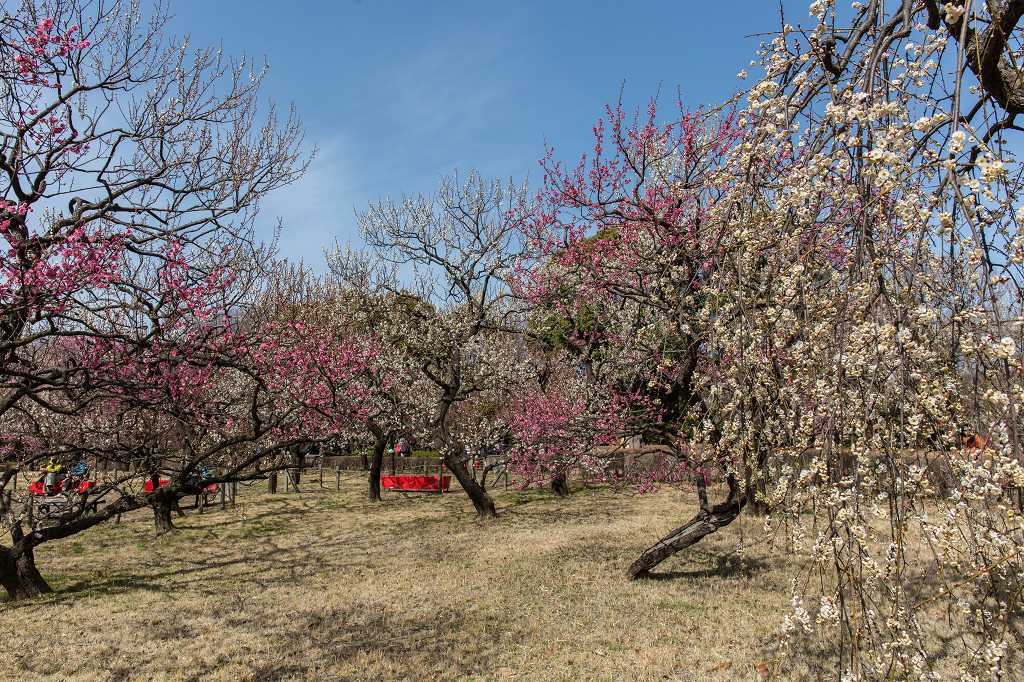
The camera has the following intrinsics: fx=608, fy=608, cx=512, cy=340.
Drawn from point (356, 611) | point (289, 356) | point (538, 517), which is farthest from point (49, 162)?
point (538, 517)

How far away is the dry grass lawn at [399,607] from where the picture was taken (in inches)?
A: 222

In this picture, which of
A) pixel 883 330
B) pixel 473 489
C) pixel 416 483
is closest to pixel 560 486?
pixel 473 489

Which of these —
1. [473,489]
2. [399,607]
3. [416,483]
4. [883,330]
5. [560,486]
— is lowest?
[399,607]

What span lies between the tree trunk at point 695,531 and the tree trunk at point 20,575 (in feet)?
26.1

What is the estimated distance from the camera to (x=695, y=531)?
305 inches

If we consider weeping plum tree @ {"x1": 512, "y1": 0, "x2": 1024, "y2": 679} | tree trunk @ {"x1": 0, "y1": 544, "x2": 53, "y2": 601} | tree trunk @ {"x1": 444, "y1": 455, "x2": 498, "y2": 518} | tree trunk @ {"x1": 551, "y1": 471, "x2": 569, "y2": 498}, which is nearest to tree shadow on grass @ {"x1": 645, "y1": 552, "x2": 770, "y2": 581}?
weeping plum tree @ {"x1": 512, "y1": 0, "x2": 1024, "y2": 679}

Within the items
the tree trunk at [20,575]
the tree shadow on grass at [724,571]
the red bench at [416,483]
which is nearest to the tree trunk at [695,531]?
the tree shadow on grass at [724,571]

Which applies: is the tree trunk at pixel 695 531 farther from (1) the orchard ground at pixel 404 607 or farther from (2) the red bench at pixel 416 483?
(2) the red bench at pixel 416 483

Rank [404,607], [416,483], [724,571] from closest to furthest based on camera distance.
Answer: [404,607]
[724,571]
[416,483]

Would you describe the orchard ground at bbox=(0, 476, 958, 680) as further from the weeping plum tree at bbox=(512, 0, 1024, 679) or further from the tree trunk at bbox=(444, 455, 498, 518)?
the weeping plum tree at bbox=(512, 0, 1024, 679)

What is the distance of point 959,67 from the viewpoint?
2.18m

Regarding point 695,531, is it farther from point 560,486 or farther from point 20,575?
point 560,486

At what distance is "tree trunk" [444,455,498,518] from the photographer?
1414cm

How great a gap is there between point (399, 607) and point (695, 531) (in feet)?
12.5
